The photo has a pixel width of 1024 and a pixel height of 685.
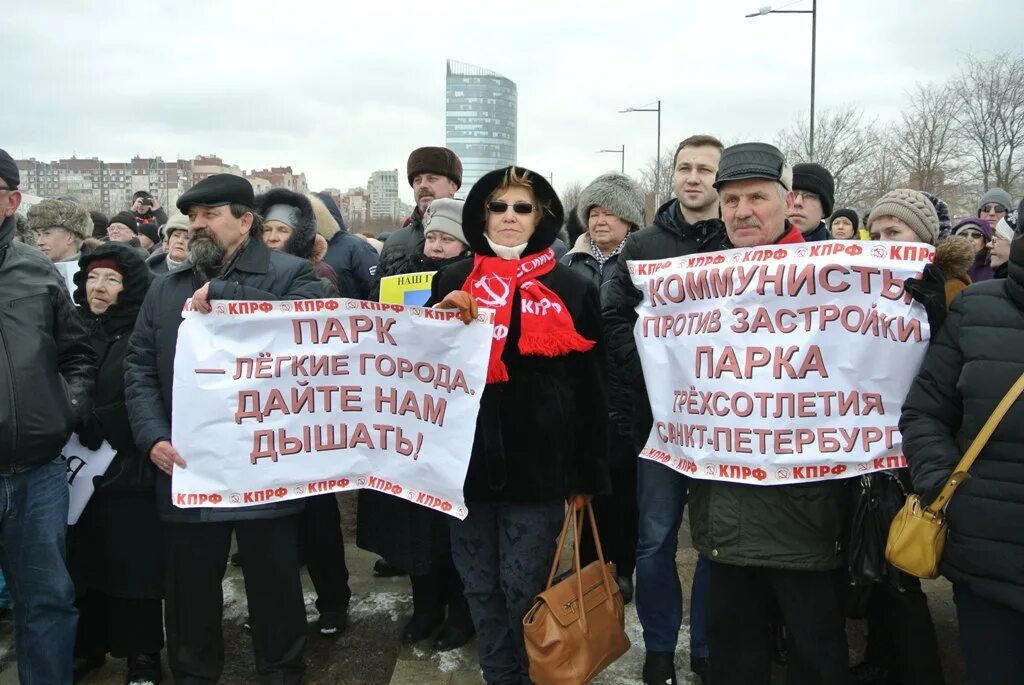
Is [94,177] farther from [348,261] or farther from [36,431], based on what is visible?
[36,431]

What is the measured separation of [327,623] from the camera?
4074 mm

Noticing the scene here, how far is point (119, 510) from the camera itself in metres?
3.60

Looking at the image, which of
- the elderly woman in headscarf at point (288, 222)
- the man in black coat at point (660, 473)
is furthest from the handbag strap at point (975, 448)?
the elderly woman in headscarf at point (288, 222)

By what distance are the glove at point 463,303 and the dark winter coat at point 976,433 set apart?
1.57m

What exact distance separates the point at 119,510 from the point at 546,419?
6.78 feet

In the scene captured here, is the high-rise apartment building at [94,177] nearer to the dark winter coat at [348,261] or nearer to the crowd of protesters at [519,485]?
the dark winter coat at [348,261]

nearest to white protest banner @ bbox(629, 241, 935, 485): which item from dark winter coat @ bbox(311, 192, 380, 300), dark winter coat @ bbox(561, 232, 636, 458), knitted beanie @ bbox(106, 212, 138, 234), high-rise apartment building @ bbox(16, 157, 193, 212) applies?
dark winter coat @ bbox(561, 232, 636, 458)

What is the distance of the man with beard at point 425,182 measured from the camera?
4770 millimetres

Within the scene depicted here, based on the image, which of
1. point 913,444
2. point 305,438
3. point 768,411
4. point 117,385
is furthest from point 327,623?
point 913,444

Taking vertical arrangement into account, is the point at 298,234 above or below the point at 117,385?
above

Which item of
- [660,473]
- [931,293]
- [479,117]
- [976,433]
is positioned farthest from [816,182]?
[479,117]

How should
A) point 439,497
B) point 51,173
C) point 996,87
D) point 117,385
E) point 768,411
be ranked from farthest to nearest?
point 51,173, point 996,87, point 117,385, point 439,497, point 768,411

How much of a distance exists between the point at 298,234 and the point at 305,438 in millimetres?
1648

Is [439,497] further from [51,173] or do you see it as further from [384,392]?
[51,173]
